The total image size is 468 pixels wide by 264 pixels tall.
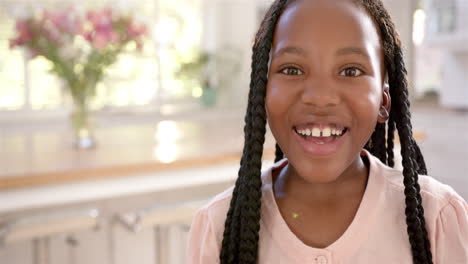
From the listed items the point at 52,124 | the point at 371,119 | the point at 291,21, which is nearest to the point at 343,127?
the point at 371,119

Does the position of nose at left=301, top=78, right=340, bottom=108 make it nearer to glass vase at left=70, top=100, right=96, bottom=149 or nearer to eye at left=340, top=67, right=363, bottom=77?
eye at left=340, top=67, right=363, bottom=77

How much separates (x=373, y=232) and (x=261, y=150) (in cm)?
16

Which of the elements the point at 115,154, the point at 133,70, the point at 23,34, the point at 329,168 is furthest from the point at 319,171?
the point at 133,70

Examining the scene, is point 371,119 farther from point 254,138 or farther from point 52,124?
point 52,124

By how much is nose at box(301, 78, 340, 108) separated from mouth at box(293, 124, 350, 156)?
3 centimetres

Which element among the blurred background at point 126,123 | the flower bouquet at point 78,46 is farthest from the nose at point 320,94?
the flower bouquet at point 78,46

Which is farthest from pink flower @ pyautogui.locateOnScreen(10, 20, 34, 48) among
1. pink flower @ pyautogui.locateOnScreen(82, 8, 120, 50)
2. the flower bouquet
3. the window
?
the window

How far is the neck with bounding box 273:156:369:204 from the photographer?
65cm

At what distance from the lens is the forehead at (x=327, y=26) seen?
0.58 metres

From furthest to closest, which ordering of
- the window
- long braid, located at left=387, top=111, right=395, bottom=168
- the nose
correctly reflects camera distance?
the window, long braid, located at left=387, top=111, right=395, bottom=168, the nose

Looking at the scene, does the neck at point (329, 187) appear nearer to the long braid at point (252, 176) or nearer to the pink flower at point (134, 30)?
the long braid at point (252, 176)

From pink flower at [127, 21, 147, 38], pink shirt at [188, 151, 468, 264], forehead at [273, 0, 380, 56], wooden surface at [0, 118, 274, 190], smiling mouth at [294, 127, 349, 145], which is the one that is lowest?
wooden surface at [0, 118, 274, 190]

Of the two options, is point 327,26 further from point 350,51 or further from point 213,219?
point 213,219

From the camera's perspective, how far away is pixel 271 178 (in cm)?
70
